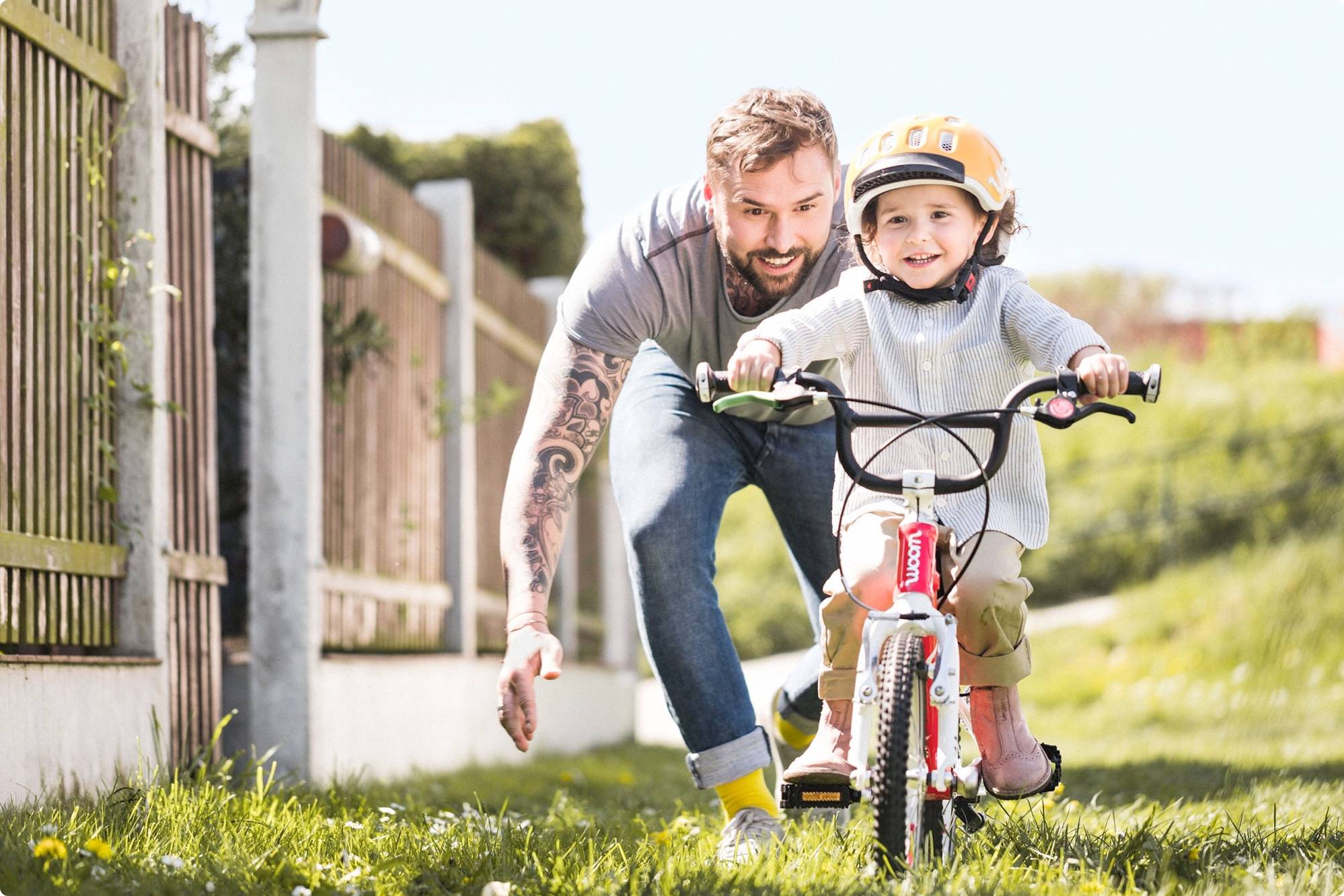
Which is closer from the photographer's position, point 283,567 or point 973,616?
point 973,616

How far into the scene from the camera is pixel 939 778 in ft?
8.34

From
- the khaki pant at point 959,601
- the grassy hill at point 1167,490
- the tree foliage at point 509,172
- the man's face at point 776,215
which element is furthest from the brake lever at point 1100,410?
the grassy hill at point 1167,490

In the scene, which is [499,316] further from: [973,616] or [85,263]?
[973,616]

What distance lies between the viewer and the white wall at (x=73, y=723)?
3227mm

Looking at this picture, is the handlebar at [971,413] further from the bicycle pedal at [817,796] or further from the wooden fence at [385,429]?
the wooden fence at [385,429]

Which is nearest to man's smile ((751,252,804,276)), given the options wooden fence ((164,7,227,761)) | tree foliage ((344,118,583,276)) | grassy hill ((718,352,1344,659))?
wooden fence ((164,7,227,761))

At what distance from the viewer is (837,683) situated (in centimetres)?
287

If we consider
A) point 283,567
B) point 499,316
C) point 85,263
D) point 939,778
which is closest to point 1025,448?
point 939,778

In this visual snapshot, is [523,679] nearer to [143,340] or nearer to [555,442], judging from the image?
[555,442]

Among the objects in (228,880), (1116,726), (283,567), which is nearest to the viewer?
(228,880)

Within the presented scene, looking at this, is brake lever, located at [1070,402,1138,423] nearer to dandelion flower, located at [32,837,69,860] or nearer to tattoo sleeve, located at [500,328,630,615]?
tattoo sleeve, located at [500,328,630,615]

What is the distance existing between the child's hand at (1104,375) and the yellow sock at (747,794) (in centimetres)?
119

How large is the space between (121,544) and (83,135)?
107 cm

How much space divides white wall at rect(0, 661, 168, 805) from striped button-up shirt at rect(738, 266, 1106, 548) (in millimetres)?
1742
